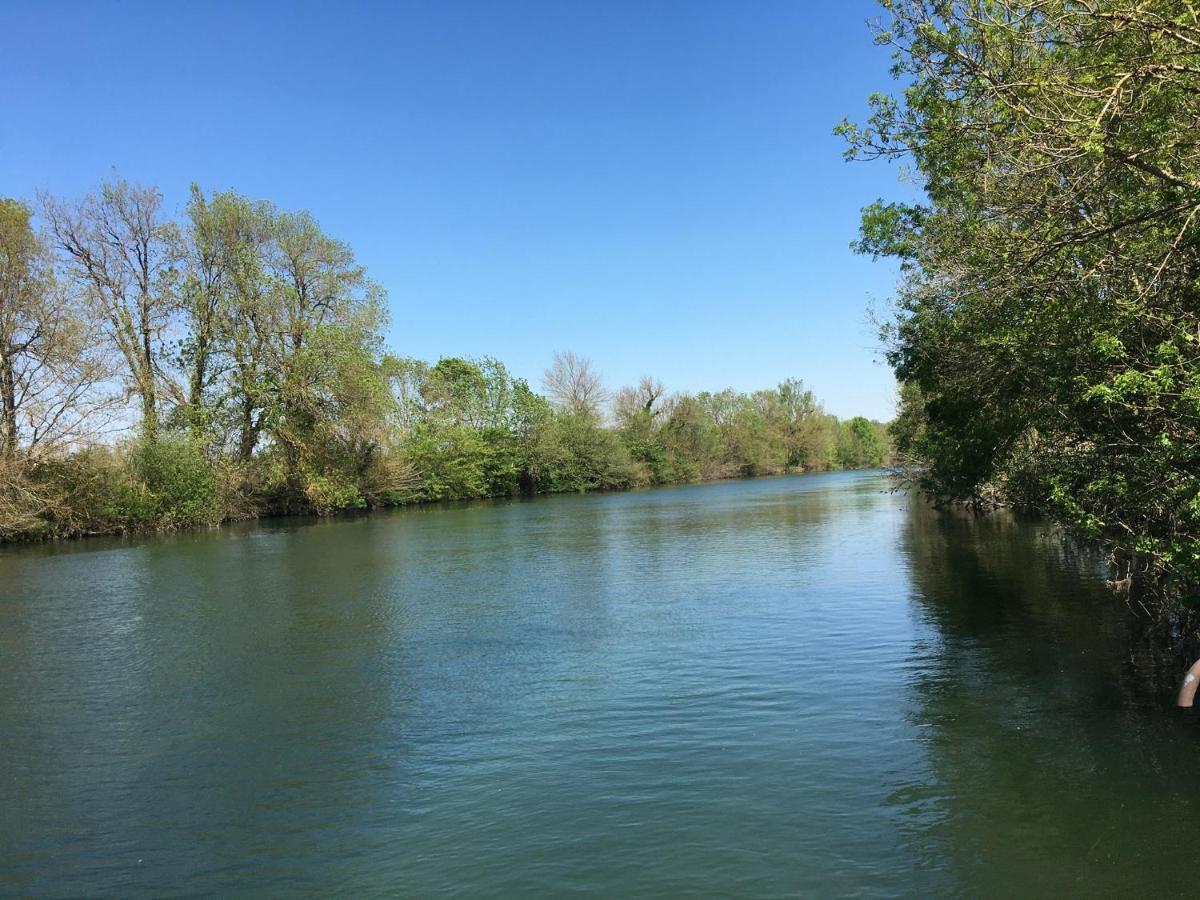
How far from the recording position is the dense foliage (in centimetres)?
766

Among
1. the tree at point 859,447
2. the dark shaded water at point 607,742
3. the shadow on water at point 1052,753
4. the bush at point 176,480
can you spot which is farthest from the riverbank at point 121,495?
the tree at point 859,447

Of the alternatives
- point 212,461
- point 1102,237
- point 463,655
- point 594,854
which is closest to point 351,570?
point 463,655

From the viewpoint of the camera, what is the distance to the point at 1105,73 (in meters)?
8.14

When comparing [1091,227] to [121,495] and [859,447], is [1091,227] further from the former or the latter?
[859,447]

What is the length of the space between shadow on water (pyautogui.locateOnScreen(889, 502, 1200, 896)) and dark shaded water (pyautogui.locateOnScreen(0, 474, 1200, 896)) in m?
0.04

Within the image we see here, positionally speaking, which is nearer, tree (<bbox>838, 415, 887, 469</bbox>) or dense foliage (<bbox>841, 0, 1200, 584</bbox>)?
dense foliage (<bbox>841, 0, 1200, 584</bbox>)

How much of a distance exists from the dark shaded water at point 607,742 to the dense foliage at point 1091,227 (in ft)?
8.68

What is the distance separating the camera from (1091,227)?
888 centimetres

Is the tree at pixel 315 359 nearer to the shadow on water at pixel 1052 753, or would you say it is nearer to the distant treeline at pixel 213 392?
the distant treeline at pixel 213 392

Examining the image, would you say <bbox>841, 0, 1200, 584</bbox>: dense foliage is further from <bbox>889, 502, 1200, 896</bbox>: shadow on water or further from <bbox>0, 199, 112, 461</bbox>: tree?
<bbox>0, 199, 112, 461</bbox>: tree

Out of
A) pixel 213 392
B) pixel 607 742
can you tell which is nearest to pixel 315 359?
pixel 213 392

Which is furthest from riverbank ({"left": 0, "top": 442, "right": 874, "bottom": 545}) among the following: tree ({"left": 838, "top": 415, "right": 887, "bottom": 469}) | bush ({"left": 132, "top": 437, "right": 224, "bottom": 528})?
tree ({"left": 838, "top": 415, "right": 887, "bottom": 469})

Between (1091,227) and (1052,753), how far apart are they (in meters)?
5.75

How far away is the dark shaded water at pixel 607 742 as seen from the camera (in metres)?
6.73
